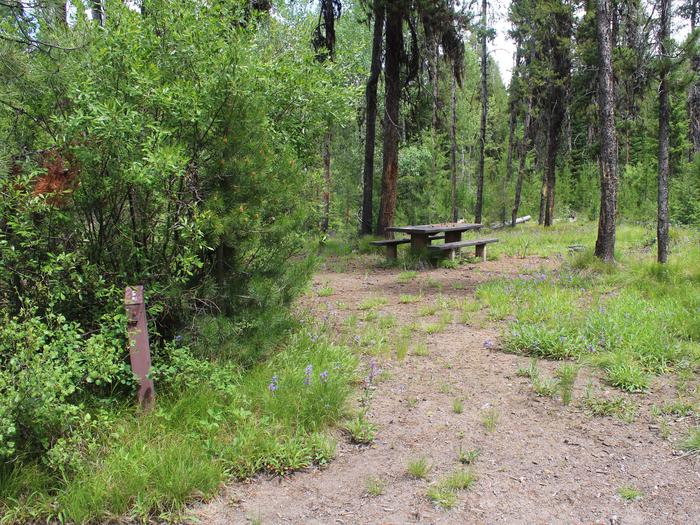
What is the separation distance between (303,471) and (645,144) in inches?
1082

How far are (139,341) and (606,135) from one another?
8.44 meters

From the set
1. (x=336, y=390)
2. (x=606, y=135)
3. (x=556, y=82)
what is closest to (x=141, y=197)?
(x=336, y=390)

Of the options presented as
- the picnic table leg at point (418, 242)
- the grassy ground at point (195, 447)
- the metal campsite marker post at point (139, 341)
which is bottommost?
the grassy ground at point (195, 447)

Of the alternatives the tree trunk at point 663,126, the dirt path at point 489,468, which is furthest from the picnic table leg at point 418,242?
the dirt path at point 489,468

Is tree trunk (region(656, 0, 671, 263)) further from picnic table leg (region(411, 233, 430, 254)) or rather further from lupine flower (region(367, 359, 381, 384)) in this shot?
lupine flower (region(367, 359, 381, 384))

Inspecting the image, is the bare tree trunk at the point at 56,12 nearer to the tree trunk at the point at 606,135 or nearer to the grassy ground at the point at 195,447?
the grassy ground at the point at 195,447

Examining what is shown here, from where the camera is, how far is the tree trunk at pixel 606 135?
872cm

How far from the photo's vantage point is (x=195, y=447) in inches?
124

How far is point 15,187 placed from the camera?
11.2ft

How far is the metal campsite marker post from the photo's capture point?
340 centimetres

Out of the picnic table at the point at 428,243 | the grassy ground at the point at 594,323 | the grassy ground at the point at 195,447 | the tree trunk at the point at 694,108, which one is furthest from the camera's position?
the tree trunk at the point at 694,108

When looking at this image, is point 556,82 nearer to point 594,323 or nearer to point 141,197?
point 594,323

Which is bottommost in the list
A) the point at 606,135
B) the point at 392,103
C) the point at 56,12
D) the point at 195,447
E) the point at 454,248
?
the point at 195,447

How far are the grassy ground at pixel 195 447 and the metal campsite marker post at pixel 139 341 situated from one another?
137 mm
